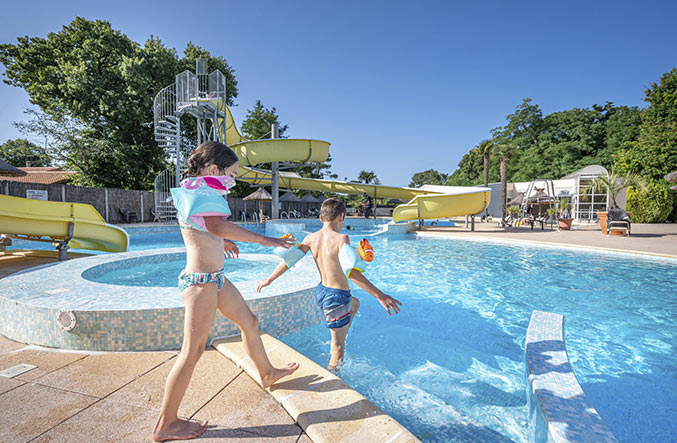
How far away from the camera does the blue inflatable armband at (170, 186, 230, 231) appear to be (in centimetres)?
134

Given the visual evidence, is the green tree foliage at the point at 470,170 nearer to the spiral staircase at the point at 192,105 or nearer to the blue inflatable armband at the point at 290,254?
the spiral staircase at the point at 192,105

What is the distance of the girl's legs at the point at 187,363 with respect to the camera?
130 centimetres

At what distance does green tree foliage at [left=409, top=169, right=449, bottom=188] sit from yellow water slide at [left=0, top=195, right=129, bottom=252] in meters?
78.0

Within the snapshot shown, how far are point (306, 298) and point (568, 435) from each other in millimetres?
2277

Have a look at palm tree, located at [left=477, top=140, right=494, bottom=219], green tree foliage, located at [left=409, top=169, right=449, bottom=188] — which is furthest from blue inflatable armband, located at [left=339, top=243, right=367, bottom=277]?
green tree foliage, located at [left=409, top=169, right=449, bottom=188]

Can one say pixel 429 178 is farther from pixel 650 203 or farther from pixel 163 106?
pixel 163 106

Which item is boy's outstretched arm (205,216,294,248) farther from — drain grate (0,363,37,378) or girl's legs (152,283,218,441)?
drain grate (0,363,37,378)

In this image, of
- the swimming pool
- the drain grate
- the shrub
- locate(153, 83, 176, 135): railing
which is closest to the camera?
the drain grate

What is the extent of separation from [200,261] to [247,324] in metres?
0.44

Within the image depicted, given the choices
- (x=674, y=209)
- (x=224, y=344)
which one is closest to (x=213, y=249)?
(x=224, y=344)

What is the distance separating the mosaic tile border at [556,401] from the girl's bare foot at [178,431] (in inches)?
63.5

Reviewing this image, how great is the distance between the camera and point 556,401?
160 cm

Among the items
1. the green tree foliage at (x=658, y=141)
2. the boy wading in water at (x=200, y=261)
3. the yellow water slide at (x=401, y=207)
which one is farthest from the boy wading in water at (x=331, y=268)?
the green tree foliage at (x=658, y=141)

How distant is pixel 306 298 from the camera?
3145 millimetres
